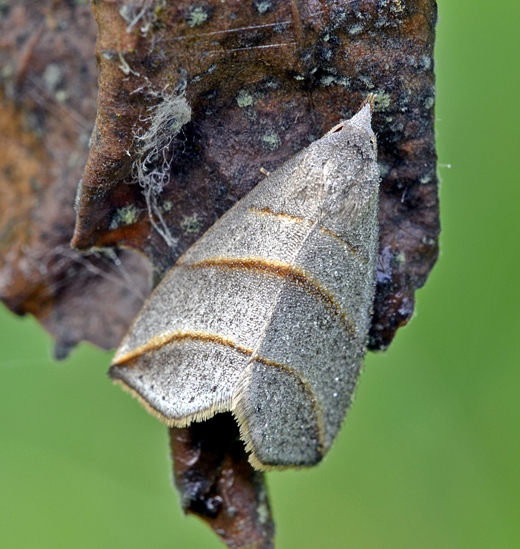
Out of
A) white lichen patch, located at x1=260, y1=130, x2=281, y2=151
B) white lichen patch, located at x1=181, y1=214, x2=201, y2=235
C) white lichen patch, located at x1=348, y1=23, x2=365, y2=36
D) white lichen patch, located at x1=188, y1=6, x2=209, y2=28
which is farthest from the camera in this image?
white lichen patch, located at x1=181, y1=214, x2=201, y2=235

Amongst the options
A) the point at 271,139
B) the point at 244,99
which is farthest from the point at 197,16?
the point at 271,139

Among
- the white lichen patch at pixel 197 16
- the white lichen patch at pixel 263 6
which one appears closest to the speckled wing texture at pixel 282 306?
the white lichen patch at pixel 263 6

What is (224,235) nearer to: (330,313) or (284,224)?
(284,224)

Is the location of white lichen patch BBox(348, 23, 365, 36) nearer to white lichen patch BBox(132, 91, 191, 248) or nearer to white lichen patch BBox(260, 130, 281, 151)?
white lichen patch BBox(260, 130, 281, 151)

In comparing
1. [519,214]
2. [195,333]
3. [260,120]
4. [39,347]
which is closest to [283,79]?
[260,120]

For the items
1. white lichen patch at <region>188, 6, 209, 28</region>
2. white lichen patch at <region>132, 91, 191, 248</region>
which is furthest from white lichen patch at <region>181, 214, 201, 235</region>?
white lichen patch at <region>188, 6, 209, 28</region>

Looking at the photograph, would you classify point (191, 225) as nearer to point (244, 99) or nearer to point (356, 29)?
point (244, 99)
